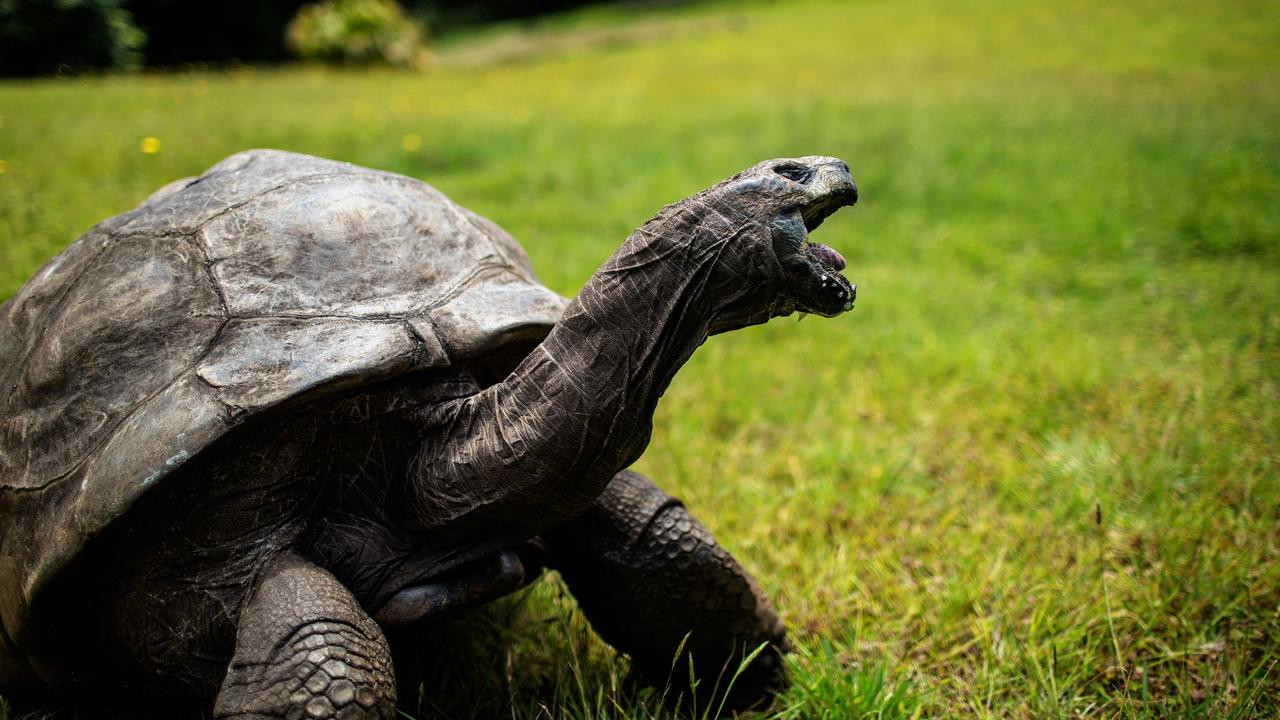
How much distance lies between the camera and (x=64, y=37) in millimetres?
8375

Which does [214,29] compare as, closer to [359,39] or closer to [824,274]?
[359,39]

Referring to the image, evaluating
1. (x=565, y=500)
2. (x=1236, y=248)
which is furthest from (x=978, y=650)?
(x=1236, y=248)

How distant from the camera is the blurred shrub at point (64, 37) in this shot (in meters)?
7.39

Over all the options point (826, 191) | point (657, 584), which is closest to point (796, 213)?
point (826, 191)

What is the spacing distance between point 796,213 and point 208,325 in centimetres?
125

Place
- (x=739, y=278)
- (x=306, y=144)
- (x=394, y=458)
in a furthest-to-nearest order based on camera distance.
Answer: (x=306, y=144) < (x=394, y=458) < (x=739, y=278)

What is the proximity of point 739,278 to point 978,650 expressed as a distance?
1339 millimetres

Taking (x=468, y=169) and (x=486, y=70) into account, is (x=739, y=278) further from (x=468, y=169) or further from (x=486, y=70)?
(x=486, y=70)

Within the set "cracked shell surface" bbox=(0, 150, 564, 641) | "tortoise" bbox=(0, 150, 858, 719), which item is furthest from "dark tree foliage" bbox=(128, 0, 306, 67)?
"tortoise" bbox=(0, 150, 858, 719)

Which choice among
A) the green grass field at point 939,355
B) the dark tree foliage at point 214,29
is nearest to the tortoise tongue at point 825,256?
the green grass field at point 939,355

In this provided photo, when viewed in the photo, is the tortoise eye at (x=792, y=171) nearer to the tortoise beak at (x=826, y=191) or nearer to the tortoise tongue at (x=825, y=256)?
the tortoise beak at (x=826, y=191)

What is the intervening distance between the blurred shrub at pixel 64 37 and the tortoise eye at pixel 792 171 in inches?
298

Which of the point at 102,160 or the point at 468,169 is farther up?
the point at 102,160

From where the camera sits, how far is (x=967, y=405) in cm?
366
